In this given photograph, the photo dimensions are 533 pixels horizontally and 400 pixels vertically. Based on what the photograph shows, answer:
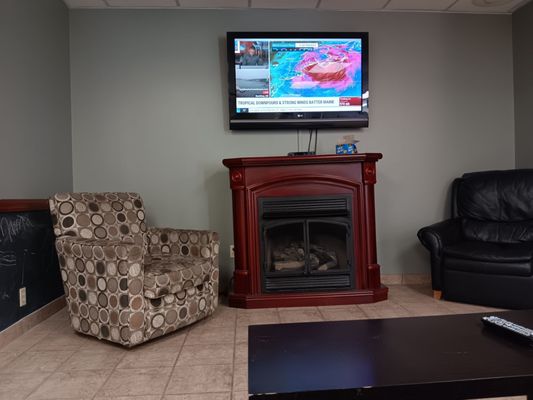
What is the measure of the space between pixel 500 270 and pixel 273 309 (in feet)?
5.55

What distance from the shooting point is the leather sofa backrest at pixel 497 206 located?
2959 millimetres

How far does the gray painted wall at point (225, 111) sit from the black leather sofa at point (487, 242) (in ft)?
1.02

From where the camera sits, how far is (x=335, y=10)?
3359 millimetres

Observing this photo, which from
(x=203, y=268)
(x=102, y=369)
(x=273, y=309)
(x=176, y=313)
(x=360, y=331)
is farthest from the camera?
(x=273, y=309)

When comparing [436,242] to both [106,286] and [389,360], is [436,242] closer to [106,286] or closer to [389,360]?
[389,360]

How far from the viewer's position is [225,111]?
3.31m

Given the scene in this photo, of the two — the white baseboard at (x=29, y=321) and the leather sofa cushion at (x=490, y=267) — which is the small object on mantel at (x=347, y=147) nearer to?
the leather sofa cushion at (x=490, y=267)

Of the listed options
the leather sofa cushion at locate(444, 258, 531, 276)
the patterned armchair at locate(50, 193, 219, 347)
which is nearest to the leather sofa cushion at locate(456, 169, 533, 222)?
the leather sofa cushion at locate(444, 258, 531, 276)

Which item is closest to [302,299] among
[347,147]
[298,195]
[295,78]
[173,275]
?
[298,195]

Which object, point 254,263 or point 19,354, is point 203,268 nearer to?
point 254,263

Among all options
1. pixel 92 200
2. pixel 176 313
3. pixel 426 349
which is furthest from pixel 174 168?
pixel 426 349

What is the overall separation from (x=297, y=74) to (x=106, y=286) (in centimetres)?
230

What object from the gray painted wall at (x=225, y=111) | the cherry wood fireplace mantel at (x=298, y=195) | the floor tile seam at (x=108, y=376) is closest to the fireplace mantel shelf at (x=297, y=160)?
the cherry wood fireplace mantel at (x=298, y=195)

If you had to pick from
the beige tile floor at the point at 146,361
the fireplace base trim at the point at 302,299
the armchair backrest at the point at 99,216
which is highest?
the armchair backrest at the point at 99,216
